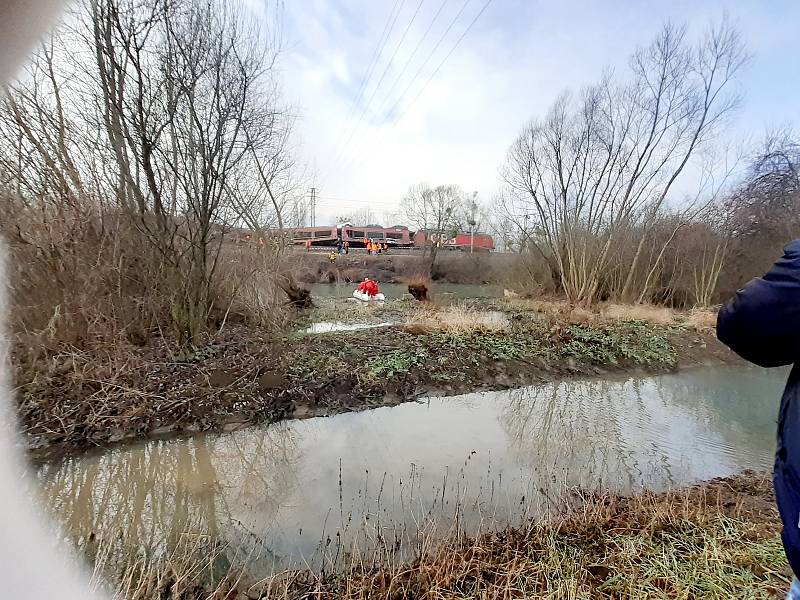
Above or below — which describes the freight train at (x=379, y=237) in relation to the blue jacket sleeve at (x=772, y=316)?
above

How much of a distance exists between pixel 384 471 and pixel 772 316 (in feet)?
12.4

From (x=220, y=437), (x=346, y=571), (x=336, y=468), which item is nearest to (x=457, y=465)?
(x=336, y=468)

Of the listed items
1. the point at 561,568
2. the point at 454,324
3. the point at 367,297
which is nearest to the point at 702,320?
the point at 454,324

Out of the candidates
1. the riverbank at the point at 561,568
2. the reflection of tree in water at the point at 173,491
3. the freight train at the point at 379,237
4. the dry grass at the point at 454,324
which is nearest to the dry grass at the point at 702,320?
the dry grass at the point at 454,324

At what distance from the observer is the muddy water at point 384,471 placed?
315 centimetres

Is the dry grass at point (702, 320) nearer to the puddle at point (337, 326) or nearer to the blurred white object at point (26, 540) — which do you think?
the puddle at point (337, 326)

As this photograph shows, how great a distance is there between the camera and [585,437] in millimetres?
5215

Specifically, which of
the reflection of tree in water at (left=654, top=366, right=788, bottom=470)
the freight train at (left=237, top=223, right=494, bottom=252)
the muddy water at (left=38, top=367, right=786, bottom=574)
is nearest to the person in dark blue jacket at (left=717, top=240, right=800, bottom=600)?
the muddy water at (left=38, top=367, right=786, bottom=574)

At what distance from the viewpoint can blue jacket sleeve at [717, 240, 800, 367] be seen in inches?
45.4

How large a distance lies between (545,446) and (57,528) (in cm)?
509

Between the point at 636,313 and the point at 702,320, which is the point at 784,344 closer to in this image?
the point at 702,320

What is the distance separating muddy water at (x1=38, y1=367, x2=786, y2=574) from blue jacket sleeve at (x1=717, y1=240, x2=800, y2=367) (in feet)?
7.62

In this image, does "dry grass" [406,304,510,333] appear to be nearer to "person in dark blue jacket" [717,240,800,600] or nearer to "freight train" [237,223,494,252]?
"person in dark blue jacket" [717,240,800,600]

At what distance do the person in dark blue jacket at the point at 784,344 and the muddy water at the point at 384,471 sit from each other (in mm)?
2092
